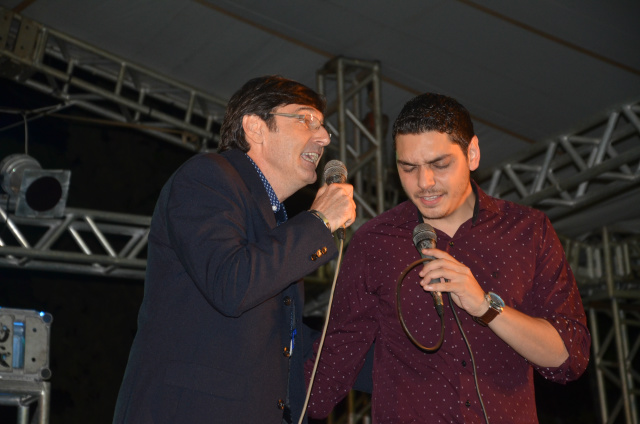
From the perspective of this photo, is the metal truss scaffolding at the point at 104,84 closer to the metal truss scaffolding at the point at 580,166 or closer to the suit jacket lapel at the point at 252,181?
the metal truss scaffolding at the point at 580,166

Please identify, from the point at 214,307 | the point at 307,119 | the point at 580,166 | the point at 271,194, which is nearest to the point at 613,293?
the point at 580,166

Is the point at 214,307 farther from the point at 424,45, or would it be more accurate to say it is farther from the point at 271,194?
the point at 424,45

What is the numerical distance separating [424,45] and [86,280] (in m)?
3.67

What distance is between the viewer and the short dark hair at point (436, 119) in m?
2.58

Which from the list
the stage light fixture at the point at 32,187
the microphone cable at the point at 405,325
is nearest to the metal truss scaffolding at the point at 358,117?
the stage light fixture at the point at 32,187

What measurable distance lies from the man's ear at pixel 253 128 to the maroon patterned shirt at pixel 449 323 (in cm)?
51

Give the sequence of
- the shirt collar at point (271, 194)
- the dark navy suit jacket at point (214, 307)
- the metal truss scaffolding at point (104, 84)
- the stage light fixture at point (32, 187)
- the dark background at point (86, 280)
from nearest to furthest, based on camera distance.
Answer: the dark navy suit jacket at point (214, 307)
the shirt collar at point (271, 194)
the stage light fixture at point (32, 187)
the metal truss scaffolding at point (104, 84)
the dark background at point (86, 280)

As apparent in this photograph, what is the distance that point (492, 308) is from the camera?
220cm

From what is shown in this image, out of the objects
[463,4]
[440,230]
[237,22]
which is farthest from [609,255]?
[440,230]

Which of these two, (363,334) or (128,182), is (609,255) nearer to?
(128,182)

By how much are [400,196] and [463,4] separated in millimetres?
3190

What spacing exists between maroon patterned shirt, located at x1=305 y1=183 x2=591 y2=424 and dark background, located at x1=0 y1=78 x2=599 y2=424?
15.1 ft

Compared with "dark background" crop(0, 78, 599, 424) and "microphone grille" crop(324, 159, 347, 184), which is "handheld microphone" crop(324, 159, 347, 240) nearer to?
"microphone grille" crop(324, 159, 347, 184)

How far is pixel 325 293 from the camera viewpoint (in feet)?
22.4
